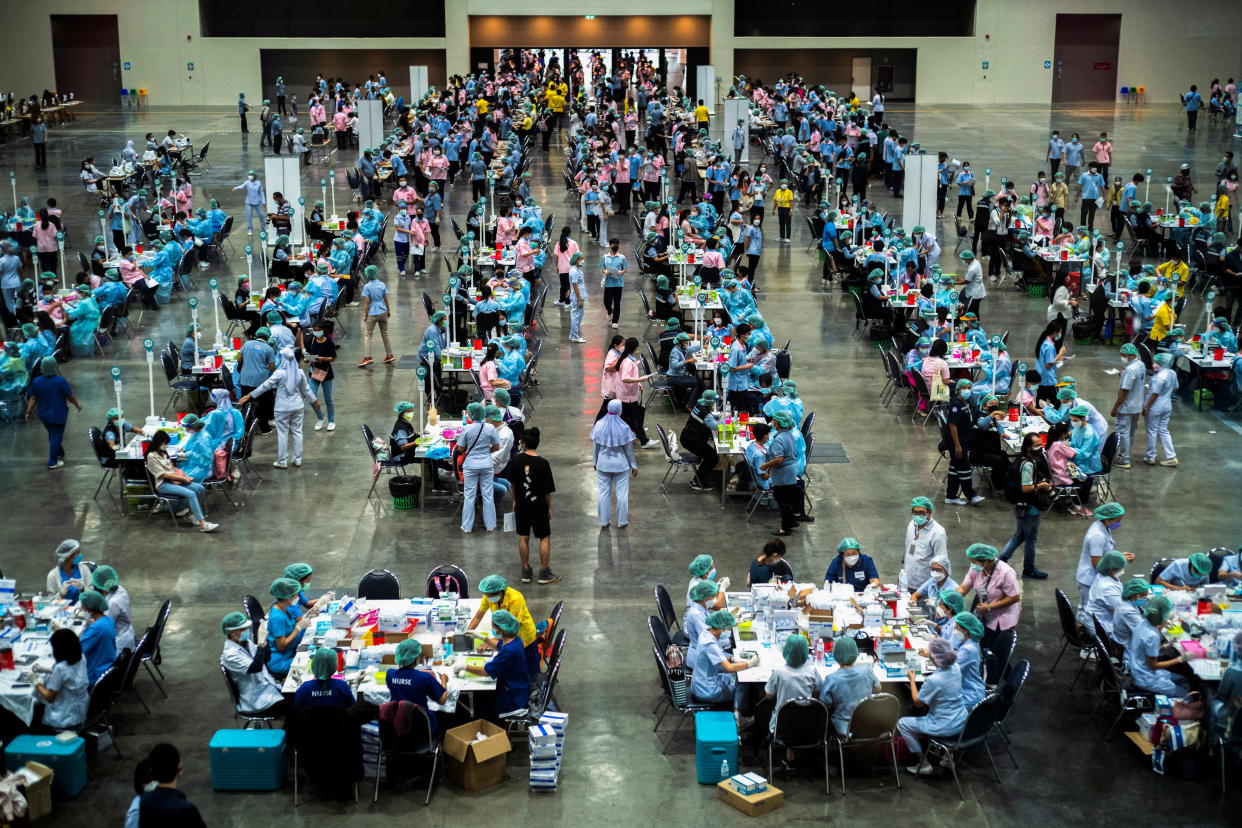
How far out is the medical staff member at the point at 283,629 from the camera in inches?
449

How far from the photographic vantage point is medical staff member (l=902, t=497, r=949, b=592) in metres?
12.8

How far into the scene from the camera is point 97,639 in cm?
1142

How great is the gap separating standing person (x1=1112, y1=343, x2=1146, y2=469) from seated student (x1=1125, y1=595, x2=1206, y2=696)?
19.1 feet

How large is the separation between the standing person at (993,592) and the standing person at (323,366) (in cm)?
951

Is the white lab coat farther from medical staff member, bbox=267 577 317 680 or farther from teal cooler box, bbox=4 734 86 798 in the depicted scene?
teal cooler box, bbox=4 734 86 798

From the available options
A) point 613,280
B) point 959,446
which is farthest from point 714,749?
point 613,280

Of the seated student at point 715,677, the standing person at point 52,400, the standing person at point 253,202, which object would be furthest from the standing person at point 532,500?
the standing person at point 253,202

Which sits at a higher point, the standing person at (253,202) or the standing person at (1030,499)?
the standing person at (253,202)

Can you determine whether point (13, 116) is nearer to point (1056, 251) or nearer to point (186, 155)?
point (186, 155)

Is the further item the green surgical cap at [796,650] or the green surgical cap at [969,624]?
the green surgical cap at [969,624]

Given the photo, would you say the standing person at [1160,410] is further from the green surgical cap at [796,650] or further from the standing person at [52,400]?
the standing person at [52,400]

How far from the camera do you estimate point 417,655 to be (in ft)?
35.1

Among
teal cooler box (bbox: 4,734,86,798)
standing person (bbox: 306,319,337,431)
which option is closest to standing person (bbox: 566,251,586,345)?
standing person (bbox: 306,319,337,431)

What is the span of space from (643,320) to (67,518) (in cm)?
1147
